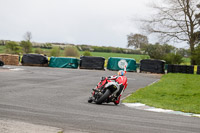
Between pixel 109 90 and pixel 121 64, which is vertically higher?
pixel 121 64

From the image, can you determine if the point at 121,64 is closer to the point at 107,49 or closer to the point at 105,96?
the point at 105,96

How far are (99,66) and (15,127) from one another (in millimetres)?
33492

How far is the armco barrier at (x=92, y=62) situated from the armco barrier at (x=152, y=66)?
14.8 feet

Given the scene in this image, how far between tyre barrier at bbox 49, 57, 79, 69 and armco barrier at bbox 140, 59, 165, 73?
746 cm

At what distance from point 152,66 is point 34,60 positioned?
13.3 meters

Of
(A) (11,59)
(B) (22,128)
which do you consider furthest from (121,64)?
(B) (22,128)

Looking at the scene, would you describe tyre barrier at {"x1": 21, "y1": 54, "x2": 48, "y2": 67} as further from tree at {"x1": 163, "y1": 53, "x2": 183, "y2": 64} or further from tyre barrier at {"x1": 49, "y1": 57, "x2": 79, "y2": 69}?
tree at {"x1": 163, "y1": 53, "x2": 183, "y2": 64}

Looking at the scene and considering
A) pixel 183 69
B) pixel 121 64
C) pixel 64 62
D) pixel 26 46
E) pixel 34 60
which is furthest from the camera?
pixel 26 46

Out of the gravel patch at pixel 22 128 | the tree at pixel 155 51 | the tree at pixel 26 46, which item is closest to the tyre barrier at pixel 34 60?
the tree at pixel 155 51

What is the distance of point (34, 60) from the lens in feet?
139

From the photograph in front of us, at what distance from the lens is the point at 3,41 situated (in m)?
94.6

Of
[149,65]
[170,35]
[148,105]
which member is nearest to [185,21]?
[170,35]

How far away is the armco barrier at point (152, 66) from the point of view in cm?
3856

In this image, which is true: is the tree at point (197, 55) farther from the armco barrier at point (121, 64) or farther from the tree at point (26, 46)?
the tree at point (26, 46)
